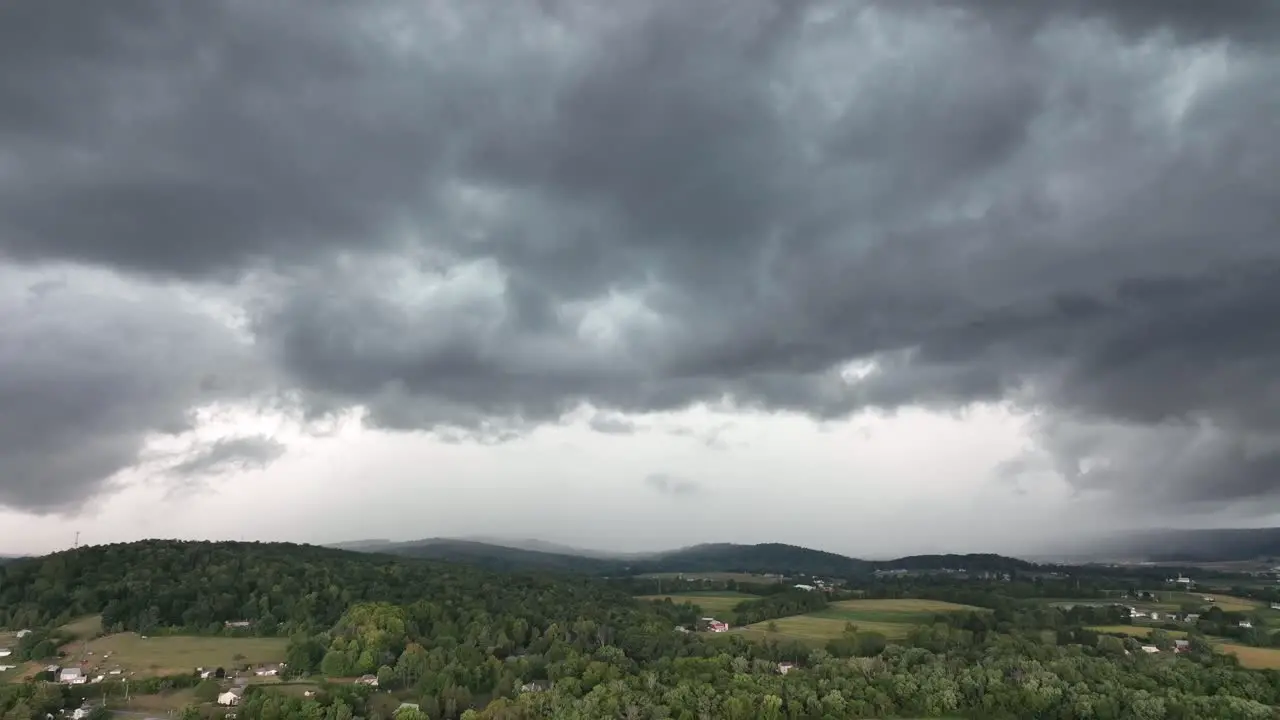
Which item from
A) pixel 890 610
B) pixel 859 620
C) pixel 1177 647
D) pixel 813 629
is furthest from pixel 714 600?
pixel 1177 647

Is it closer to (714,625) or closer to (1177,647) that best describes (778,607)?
(714,625)

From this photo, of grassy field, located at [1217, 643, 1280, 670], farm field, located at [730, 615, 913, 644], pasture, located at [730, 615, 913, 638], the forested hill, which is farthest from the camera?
farm field, located at [730, 615, 913, 644]

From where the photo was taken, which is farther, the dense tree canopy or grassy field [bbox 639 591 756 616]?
grassy field [bbox 639 591 756 616]

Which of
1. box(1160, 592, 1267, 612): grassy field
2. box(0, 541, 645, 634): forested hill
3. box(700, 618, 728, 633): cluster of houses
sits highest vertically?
box(0, 541, 645, 634): forested hill

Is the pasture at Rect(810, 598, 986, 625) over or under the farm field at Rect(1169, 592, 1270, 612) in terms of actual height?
under

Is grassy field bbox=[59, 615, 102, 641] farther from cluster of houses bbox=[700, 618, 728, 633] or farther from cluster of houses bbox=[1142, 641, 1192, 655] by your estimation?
cluster of houses bbox=[1142, 641, 1192, 655]

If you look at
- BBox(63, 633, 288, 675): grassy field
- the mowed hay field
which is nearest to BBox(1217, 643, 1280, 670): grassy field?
the mowed hay field

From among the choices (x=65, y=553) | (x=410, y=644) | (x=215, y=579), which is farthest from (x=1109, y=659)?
(x=65, y=553)
